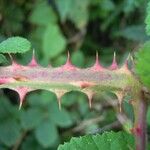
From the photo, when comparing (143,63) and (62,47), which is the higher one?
(143,63)

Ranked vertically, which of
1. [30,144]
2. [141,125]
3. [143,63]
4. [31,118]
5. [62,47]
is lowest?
[30,144]

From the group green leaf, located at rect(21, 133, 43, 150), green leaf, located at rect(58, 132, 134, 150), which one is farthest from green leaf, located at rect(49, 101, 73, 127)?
green leaf, located at rect(58, 132, 134, 150)

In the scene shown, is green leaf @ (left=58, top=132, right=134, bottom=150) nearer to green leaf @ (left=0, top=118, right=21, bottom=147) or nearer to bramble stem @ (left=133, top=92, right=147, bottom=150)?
bramble stem @ (left=133, top=92, right=147, bottom=150)

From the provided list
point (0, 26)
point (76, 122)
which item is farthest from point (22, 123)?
point (0, 26)

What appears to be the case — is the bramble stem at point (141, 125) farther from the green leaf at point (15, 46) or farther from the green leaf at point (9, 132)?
the green leaf at point (9, 132)

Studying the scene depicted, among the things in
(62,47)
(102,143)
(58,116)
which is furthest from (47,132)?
(102,143)

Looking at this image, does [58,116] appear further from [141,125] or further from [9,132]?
[141,125]

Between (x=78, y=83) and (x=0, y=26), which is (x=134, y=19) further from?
(x=78, y=83)
